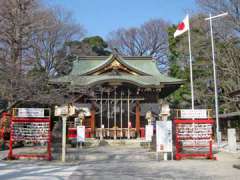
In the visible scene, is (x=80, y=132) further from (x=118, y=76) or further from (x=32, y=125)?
(x=118, y=76)

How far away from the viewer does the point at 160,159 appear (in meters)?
13.1

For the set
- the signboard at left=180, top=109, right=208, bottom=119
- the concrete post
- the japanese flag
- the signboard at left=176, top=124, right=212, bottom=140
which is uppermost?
the japanese flag

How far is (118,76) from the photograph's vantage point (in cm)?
2256

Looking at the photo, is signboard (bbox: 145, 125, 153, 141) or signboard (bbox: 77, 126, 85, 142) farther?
signboard (bbox: 145, 125, 153, 141)

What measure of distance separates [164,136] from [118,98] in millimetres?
10921

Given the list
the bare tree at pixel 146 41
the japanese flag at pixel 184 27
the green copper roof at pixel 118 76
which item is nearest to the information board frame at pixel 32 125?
the green copper roof at pixel 118 76

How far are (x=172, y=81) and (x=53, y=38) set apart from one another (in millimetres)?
13724

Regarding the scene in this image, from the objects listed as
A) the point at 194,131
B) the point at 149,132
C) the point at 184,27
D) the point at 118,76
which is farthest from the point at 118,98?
the point at 194,131

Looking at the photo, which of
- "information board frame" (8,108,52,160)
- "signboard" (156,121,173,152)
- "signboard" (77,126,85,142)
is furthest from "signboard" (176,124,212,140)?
"signboard" (77,126,85,142)

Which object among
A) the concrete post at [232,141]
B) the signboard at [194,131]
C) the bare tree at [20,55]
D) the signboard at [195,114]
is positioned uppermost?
the bare tree at [20,55]

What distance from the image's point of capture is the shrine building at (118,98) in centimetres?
2209

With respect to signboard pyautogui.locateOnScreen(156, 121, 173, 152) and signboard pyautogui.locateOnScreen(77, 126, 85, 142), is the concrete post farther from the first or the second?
signboard pyautogui.locateOnScreen(77, 126, 85, 142)

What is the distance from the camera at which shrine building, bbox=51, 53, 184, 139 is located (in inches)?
870

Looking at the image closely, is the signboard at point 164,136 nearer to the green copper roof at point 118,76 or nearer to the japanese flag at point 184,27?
the green copper roof at point 118,76
